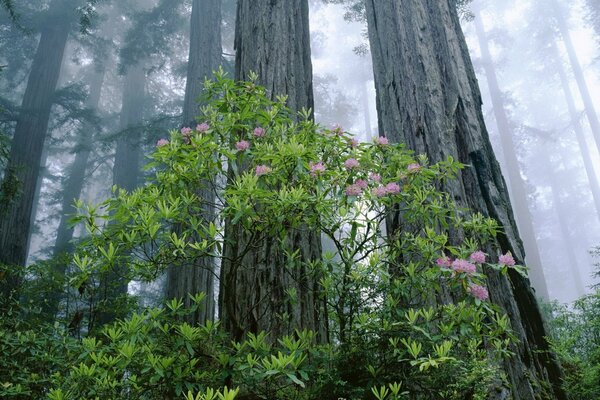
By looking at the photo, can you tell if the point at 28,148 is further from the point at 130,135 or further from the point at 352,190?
the point at 352,190

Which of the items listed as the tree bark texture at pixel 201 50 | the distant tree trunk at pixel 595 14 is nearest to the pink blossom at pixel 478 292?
the tree bark texture at pixel 201 50

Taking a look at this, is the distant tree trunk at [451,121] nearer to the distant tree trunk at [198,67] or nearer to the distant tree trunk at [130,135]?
the distant tree trunk at [198,67]

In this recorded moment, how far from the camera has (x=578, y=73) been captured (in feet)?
110

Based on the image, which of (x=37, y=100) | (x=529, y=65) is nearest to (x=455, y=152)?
(x=37, y=100)

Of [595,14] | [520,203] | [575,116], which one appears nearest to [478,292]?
[520,203]

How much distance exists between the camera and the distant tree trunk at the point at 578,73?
32438mm

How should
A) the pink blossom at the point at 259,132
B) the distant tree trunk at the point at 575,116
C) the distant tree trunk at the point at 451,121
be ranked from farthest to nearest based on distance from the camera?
the distant tree trunk at the point at 575,116, the distant tree trunk at the point at 451,121, the pink blossom at the point at 259,132

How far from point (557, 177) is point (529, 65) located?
36.1 ft

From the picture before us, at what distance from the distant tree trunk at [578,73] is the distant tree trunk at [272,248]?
1406 inches

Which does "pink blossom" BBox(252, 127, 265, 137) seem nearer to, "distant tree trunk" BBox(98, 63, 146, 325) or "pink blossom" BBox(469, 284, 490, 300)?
"pink blossom" BBox(469, 284, 490, 300)

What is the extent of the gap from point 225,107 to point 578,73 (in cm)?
3899

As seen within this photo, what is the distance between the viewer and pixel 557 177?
42156 millimetres

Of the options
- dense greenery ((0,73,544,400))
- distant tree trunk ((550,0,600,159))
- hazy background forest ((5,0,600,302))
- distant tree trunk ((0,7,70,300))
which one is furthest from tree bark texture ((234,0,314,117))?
distant tree trunk ((550,0,600,159))

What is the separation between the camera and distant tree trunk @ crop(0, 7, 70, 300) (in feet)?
25.9
